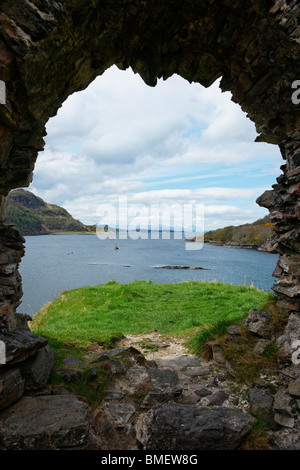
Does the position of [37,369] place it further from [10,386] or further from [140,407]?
[140,407]

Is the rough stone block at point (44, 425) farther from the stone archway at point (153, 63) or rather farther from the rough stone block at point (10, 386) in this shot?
the stone archway at point (153, 63)

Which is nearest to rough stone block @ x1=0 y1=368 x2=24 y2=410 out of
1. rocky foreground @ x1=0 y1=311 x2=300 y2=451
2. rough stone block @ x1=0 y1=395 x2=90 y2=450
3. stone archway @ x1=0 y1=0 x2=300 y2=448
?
rocky foreground @ x1=0 y1=311 x2=300 y2=451

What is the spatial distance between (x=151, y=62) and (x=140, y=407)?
35.6ft

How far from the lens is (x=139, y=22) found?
8.47 meters

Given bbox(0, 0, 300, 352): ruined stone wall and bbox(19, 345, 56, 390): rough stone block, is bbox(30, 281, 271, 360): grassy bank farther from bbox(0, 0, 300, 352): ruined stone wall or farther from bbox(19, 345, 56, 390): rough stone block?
bbox(0, 0, 300, 352): ruined stone wall

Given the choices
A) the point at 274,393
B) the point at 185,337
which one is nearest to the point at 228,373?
the point at 274,393

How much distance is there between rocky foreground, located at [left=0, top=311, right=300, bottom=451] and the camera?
5.25 meters

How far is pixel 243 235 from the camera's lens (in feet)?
381

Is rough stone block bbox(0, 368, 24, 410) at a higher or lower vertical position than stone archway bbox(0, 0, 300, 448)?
lower

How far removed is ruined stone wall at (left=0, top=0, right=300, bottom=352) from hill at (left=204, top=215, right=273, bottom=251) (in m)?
74.7

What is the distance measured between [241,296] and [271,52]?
15867 millimetres

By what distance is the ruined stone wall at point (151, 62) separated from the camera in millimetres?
6523

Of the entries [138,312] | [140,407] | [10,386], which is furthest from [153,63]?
[138,312]

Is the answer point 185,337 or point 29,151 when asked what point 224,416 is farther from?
point 29,151
